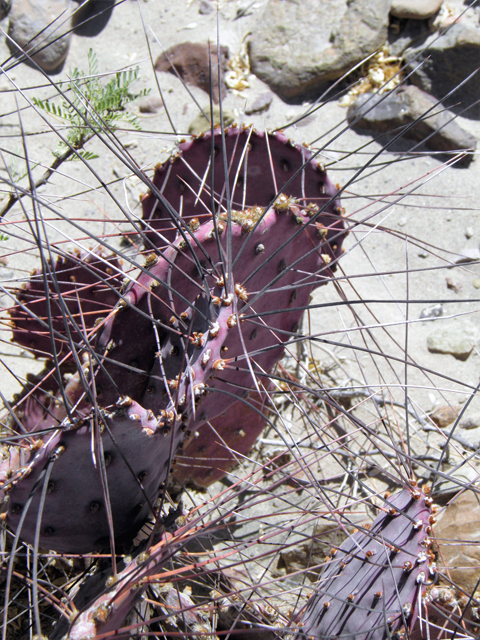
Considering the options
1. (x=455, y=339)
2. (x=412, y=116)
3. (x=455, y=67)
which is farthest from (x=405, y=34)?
(x=455, y=339)

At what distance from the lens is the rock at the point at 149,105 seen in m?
3.05

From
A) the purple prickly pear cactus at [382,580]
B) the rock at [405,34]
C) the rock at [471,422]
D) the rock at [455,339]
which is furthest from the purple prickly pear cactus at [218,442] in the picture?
the rock at [405,34]

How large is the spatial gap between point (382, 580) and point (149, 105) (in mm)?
2900

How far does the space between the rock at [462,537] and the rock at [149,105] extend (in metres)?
2.68

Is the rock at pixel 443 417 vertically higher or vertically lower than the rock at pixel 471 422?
higher

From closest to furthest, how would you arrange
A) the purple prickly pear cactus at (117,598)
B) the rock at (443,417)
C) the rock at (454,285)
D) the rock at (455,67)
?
the purple prickly pear cactus at (117,598) → the rock at (443,417) → the rock at (454,285) → the rock at (455,67)

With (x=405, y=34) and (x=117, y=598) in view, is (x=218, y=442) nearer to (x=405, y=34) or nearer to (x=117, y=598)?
(x=117, y=598)

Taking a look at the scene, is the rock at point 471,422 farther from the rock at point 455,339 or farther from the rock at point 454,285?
the rock at point 454,285

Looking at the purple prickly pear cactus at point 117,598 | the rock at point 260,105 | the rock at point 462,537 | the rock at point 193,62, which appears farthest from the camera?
the rock at point 193,62

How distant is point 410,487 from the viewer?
0.93m

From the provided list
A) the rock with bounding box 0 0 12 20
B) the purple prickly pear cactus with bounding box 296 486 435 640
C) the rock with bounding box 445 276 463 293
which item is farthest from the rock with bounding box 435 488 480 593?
the rock with bounding box 0 0 12 20

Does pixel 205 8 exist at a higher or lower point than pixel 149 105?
higher

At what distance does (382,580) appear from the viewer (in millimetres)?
872

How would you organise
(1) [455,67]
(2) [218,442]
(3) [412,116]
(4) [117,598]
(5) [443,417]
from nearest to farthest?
1. (4) [117,598]
2. (2) [218,442]
3. (5) [443,417]
4. (3) [412,116]
5. (1) [455,67]
